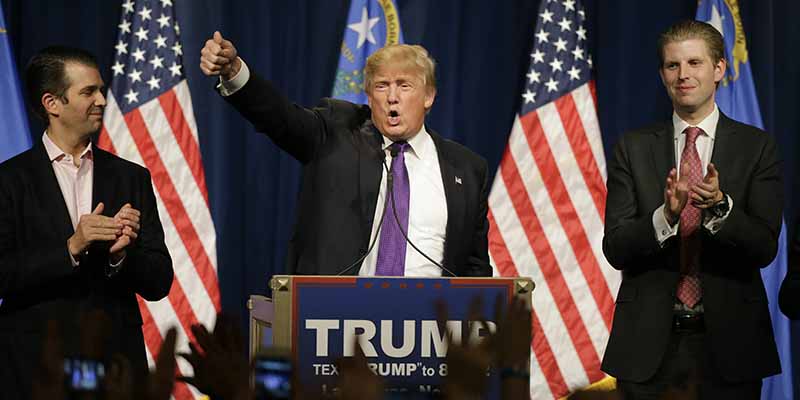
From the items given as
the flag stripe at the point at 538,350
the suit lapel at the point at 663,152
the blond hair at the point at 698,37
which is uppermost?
the blond hair at the point at 698,37

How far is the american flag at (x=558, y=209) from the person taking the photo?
4977 mm

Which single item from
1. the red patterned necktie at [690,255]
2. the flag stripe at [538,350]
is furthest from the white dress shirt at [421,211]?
the flag stripe at [538,350]

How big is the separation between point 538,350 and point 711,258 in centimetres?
216

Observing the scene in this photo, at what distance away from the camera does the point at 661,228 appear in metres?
2.79

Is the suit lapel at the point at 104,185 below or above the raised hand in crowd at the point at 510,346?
above

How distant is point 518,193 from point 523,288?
282cm

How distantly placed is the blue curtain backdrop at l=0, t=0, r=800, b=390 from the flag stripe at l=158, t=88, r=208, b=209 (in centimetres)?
15

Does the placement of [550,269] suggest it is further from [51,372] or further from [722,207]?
[51,372]

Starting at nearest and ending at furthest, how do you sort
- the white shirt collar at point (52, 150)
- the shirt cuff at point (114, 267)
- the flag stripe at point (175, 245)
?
the shirt cuff at point (114, 267)
the white shirt collar at point (52, 150)
the flag stripe at point (175, 245)

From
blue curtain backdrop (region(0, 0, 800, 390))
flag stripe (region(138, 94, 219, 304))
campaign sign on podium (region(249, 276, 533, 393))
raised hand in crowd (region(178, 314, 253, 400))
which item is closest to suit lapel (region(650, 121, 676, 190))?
campaign sign on podium (region(249, 276, 533, 393))

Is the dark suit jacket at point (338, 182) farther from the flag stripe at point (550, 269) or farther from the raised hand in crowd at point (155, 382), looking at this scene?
the flag stripe at point (550, 269)

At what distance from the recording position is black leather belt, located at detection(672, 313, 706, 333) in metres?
2.90

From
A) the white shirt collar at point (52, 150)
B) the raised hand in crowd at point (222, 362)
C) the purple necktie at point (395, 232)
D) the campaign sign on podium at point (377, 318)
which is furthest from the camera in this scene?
the white shirt collar at point (52, 150)

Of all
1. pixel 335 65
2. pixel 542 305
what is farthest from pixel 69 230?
pixel 542 305
